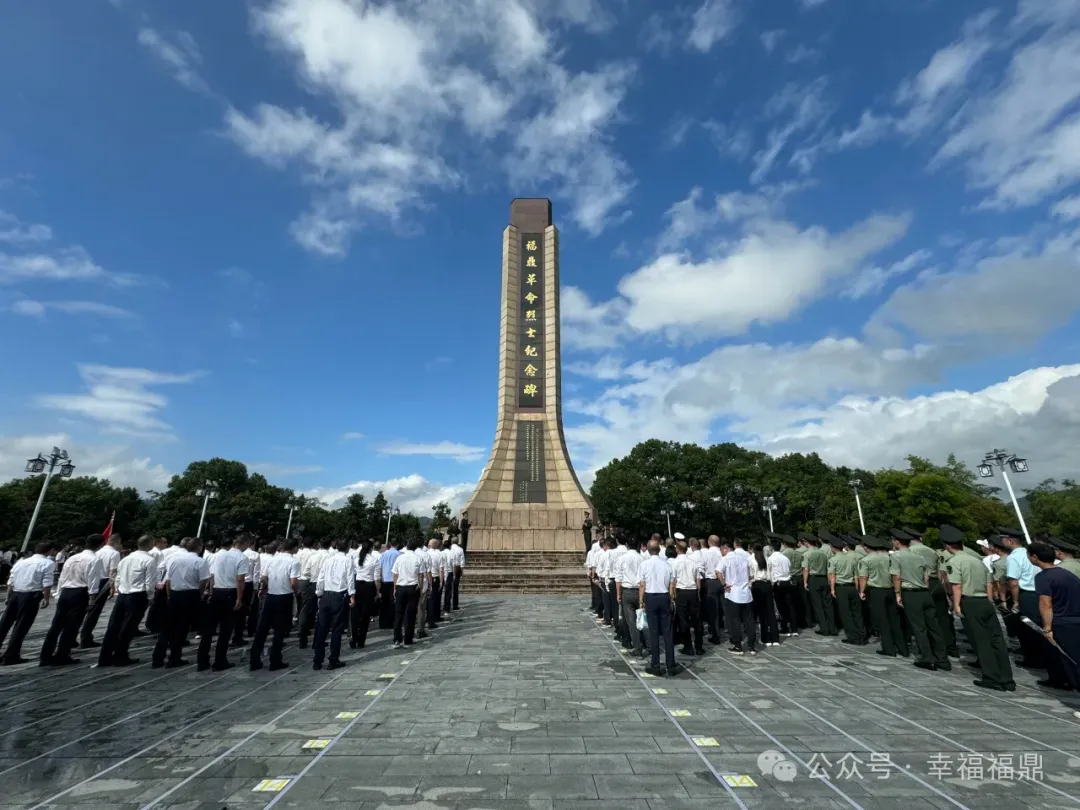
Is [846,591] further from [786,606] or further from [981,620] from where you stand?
[981,620]

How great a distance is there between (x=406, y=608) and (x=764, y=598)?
19.1 ft

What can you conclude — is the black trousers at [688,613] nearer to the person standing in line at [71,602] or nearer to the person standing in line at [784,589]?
the person standing in line at [784,589]

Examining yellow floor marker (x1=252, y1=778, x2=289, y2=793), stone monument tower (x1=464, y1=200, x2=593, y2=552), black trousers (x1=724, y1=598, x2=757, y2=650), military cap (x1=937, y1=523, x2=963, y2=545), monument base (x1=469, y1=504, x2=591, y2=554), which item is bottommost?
yellow floor marker (x1=252, y1=778, x2=289, y2=793)

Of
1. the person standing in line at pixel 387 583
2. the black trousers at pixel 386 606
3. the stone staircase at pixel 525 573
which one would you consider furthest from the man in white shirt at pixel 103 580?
the stone staircase at pixel 525 573

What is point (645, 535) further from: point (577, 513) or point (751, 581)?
point (751, 581)

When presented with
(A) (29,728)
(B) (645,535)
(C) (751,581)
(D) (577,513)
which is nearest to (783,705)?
(C) (751,581)

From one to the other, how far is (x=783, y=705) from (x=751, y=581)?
308cm

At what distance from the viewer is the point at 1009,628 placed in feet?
28.1

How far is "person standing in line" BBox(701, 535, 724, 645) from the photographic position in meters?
8.45

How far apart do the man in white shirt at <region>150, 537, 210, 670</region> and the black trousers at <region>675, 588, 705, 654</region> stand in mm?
6781

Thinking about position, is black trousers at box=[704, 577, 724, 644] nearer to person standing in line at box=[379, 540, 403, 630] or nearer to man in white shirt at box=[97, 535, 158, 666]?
person standing in line at box=[379, 540, 403, 630]

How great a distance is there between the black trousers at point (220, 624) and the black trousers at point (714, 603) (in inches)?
280

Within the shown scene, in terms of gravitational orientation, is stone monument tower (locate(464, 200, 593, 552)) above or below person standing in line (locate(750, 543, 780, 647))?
above

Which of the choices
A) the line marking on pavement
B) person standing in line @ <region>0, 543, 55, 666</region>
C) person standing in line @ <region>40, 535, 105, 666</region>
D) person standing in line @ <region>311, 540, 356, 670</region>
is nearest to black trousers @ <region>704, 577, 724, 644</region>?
the line marking on pavement
